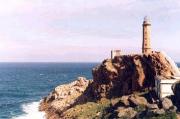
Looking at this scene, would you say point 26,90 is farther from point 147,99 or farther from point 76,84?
point 147,99

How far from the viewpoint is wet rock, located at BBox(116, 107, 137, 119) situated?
2809 inches

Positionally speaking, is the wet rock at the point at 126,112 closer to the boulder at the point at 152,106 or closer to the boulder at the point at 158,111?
the boulder at the point at 152,106

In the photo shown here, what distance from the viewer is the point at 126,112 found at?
72.5m

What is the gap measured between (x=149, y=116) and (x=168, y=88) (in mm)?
8673

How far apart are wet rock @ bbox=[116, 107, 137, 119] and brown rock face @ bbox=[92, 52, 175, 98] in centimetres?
982

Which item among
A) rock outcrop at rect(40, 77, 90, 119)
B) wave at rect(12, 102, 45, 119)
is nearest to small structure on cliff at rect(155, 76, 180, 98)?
rock outcrop at rect(40, 77, 90, 119)

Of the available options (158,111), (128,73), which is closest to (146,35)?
(128,73)

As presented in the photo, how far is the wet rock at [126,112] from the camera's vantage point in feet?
234

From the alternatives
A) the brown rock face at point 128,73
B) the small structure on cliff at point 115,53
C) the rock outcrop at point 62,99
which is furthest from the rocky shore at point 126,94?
the small structure on cliff at point 115,53

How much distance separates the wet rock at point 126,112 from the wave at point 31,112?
83.6 ft

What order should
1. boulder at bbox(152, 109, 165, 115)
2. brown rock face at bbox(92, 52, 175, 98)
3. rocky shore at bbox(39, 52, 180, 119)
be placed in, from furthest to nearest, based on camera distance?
brown rock face at bbox(92, 52, 175, 98) < rocky shore at bbox(39, 52, 180, 119) < boulder at bbox(152, 109, 165, 115)

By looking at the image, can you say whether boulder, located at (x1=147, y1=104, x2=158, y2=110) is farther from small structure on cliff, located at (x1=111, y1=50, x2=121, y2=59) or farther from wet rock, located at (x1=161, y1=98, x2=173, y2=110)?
small structure on cliff, located at (x1=111, y1=50, x2=121, y2=59)

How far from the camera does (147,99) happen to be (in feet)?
252

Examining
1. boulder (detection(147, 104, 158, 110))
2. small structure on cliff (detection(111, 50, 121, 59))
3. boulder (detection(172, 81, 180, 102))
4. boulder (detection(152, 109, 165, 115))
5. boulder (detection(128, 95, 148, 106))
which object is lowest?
boulder (detection(152, 109, 165, 115))
